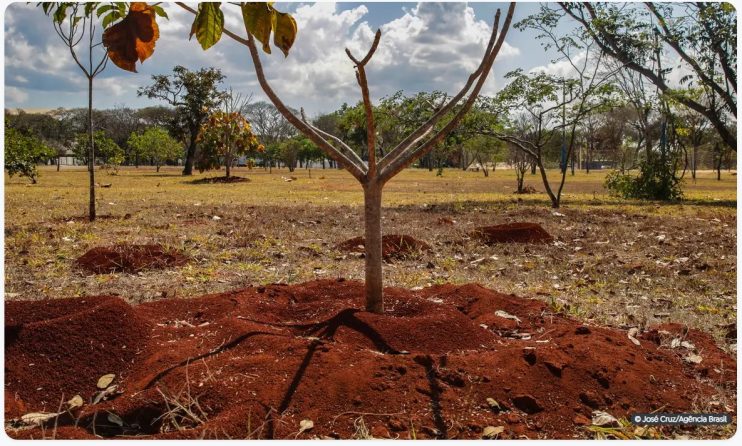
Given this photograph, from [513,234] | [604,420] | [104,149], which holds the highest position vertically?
[104,149]

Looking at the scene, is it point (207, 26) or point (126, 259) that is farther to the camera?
point (126, 259)

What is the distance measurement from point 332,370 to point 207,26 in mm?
1811

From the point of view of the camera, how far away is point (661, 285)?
677cm

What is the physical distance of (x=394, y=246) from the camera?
8.41m

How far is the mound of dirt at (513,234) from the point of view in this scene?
30.7 ft

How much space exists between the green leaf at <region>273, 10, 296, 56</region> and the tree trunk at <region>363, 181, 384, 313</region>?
1750 millimetres

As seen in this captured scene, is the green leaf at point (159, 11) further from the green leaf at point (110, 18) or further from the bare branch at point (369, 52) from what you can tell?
the bare branch at point (369, 52)

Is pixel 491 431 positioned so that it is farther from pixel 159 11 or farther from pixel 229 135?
pixel 229 135

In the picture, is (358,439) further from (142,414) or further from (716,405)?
(716,405)

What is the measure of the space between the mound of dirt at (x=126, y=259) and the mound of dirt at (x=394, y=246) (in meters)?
2.28

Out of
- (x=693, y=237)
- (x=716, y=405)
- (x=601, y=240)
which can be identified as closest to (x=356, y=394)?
(x=716, y=405)

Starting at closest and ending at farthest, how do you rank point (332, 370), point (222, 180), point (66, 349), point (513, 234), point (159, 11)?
point (159, 11) < point (332, 370) < point (66, 349) < point (513, 234) < point (222, 180)

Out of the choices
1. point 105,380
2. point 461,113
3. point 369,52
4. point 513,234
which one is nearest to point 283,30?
point 369,52

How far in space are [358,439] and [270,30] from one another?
1.82 m
